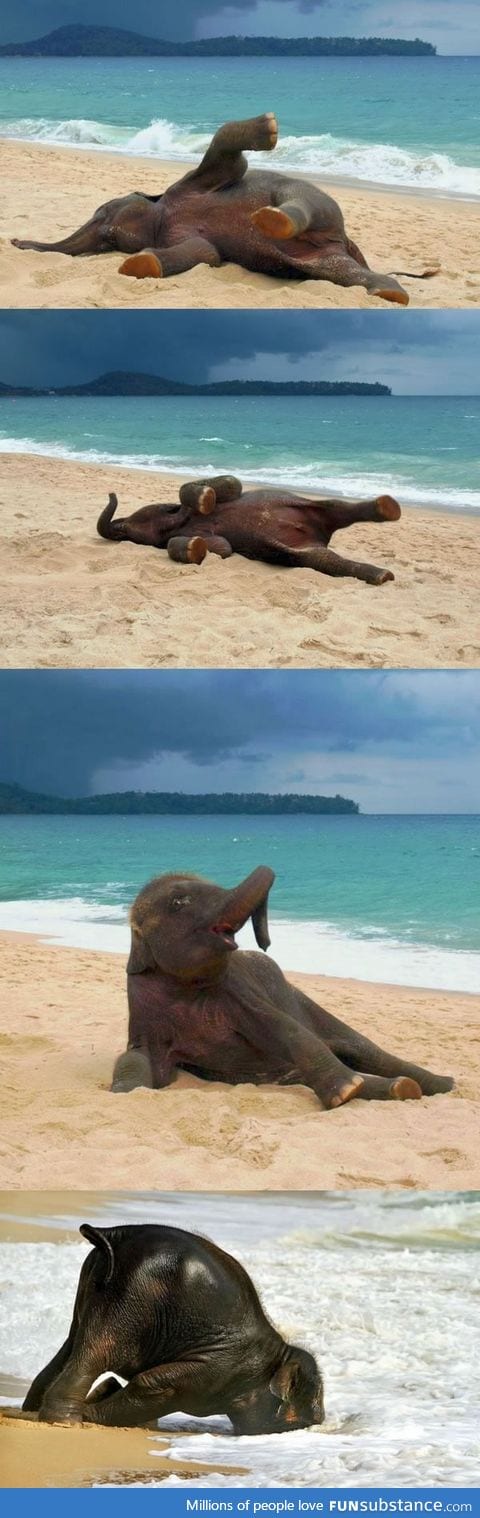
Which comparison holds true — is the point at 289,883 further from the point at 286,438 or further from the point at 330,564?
the point at 286,438

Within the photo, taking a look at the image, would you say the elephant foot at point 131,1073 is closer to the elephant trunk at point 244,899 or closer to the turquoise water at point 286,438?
the elephant trunk at point 244,899

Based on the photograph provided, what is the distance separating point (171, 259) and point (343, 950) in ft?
6.77

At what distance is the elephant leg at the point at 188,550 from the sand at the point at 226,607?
30 mm

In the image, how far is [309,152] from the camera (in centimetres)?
567

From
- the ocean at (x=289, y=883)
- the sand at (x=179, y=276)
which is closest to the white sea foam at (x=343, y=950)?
the ocean at (x=289, y=883)

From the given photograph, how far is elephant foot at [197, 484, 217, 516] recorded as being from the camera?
5.02m

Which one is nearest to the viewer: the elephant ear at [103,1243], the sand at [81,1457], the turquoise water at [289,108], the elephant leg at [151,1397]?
the sand at [81,1457]

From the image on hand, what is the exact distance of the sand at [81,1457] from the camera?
2715 mm

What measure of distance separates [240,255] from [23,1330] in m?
3.24

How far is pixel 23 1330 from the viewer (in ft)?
11.4

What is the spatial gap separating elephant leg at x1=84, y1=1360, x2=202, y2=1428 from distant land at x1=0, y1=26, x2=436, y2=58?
13.6 feet

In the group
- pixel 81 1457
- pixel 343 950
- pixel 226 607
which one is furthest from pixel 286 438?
pixel 81 1457

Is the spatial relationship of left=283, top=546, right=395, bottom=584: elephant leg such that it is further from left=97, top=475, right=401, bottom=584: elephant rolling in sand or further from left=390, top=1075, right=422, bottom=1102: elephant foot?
left=390, top=1075, right=422, bottom=1102: elephant foot
